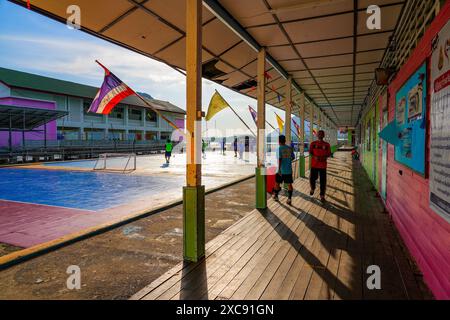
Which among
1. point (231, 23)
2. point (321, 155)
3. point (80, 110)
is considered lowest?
point (321, 155)

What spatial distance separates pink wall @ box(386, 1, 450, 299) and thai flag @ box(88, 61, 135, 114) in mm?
5953

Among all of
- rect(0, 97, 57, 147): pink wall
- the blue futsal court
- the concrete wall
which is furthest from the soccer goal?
the concrete wall

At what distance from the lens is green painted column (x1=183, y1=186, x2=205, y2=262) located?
4105 millimetres

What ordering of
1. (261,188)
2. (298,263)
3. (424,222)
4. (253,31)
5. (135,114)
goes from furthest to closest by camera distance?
(135,114) → (261,188) → (253,31) → (298,263) → (424,222)

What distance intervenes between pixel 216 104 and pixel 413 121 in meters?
5.35

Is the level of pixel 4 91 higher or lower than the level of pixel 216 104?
higher

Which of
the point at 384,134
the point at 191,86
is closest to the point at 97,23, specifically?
the point at 191,86

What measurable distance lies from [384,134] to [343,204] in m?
2.57

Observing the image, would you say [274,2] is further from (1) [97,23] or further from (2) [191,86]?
(1) [97,23]

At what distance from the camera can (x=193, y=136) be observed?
416 centimetres

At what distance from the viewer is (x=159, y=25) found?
5.25 meters

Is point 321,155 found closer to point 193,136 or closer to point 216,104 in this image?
point 216,104

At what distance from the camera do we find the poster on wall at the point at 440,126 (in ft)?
8.28

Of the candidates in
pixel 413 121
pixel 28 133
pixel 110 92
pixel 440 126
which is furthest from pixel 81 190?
pixel 28 133
